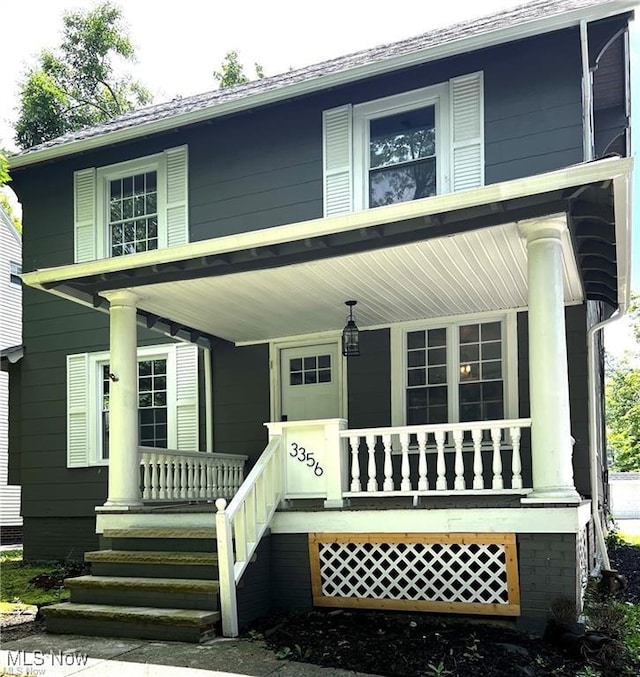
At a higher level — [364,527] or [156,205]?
[156,205]

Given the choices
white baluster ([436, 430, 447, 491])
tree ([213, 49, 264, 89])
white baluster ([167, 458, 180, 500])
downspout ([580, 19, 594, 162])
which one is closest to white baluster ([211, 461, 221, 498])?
white baluster ([167, 458, 180, 500])

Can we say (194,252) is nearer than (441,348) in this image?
Yes

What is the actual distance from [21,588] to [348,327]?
4.95 metres

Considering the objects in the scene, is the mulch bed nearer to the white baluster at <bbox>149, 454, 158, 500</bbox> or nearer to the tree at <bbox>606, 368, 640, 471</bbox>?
the white baluster at <bbox>149, 454, 158, 500</bbox>

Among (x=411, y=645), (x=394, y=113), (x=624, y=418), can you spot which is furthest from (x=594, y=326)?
(x=624, y=418)

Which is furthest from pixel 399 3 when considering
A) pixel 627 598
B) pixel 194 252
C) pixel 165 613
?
pixel 165 613

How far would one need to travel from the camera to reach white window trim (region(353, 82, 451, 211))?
25.3ft

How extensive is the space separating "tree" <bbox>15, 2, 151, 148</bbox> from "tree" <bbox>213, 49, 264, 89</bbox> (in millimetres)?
2536

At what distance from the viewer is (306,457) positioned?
7203mm

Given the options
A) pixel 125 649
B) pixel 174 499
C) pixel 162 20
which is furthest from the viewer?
pixel 162 20

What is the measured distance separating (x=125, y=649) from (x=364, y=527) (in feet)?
7.15

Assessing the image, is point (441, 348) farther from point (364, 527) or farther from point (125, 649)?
point (125, 649)

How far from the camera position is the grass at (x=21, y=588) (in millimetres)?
7840

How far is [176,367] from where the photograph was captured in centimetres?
1061
